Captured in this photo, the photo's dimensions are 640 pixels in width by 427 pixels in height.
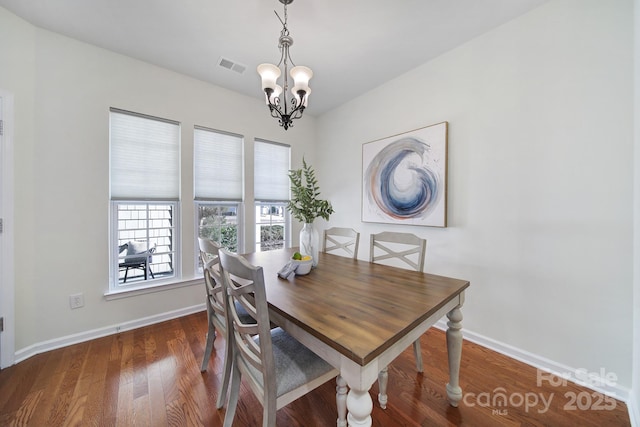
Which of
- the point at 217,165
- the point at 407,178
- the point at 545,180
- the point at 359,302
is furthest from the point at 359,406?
the point at 217,165

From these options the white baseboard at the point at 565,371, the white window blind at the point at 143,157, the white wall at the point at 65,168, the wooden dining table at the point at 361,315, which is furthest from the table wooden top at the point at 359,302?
the white wall at the point at 65,168

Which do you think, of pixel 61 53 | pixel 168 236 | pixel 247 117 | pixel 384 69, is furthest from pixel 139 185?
pixel 384 69

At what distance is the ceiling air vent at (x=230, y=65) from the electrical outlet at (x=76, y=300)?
2622mm

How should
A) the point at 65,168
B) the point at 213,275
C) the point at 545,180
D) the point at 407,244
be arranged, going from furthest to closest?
the point at 65,168 < the point at 407,244 < the point at 545,180 < the point at 213,275

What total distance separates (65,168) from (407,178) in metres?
3.26

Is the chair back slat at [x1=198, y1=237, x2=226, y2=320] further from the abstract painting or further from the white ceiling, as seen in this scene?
the abstract painting

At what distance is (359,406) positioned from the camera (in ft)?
2.65

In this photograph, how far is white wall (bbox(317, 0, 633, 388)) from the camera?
1.51 m

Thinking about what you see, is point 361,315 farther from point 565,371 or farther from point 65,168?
point 65,168

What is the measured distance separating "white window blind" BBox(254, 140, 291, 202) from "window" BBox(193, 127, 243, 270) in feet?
0.82

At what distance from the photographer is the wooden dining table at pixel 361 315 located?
31.9 inches

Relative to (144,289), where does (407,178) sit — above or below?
above

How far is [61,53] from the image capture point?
2.04 m

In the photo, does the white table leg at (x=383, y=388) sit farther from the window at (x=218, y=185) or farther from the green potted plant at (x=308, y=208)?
the window at (x=218, y=185)
